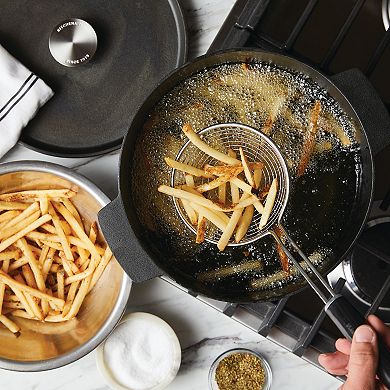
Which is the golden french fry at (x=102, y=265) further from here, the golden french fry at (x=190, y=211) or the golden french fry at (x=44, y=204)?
the golden french fry at (x=190, y=211)

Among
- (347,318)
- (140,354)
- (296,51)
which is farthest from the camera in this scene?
(140,354)

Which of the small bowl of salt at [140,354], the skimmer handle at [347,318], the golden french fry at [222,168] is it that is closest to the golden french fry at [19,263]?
the small bowl of salt at [140,354]

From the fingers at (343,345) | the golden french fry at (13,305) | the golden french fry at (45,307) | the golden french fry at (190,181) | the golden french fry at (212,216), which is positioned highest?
the golden french fry at (190,181)

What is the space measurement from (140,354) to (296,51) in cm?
62

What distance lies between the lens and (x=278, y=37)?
1.13 metres

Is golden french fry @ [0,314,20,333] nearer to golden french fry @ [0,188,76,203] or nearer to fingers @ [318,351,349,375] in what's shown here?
golden french fry @ [0,188,76,203]

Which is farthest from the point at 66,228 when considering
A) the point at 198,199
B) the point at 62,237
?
the point at 198,199

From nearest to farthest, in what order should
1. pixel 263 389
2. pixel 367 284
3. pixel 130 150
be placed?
pixel 130 150 < pixel 367 284 < pixel 263 389

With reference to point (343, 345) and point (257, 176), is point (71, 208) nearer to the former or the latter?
point (257, 176)

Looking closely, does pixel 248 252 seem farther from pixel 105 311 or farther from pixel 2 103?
pixel 2 103

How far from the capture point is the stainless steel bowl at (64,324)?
1135 millimetres

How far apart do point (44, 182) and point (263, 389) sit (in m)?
0.56

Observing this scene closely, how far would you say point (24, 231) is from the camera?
45.7 inches

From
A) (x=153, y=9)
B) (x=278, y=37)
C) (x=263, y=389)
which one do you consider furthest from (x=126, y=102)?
(x=263, y=389)
